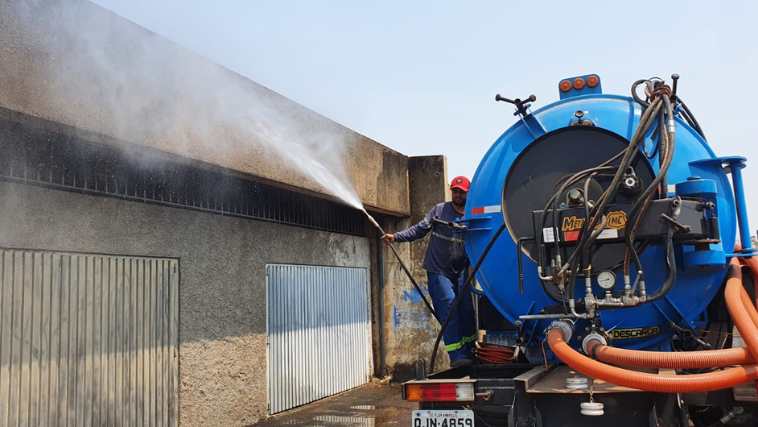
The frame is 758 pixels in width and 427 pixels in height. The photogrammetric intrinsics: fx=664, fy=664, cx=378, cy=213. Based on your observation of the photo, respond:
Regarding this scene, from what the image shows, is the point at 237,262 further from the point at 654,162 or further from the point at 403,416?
the point at 654,162

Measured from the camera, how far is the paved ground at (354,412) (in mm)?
8023

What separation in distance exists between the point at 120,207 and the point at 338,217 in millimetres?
4534

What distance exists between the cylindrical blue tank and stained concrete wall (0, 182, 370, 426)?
139 inches

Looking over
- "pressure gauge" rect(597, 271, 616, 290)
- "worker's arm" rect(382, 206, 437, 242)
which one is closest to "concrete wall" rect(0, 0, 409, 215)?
"worker's arm" rect(382, 206, 437, 242)

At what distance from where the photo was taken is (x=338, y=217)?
34.5 ft

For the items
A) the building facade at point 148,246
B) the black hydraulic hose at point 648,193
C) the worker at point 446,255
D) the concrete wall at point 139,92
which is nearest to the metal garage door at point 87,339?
the building facade at point 148,246

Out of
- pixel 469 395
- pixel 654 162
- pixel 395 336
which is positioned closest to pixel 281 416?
pixel 395 336

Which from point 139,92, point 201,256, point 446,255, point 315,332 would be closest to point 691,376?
point 446,255

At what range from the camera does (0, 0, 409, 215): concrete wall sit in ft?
15.3

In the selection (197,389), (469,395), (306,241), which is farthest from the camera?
(306,241)

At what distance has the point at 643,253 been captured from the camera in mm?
4027

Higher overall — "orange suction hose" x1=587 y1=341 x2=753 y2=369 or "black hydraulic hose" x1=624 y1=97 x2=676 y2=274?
"black hydraulic hose" x1=624 y1=97 x2=676 y2=274

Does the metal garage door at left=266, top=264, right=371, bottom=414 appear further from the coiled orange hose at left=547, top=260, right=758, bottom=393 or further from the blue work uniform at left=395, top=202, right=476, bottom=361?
the coiled orange hose at left=547, top=260, right=758, bottom=393

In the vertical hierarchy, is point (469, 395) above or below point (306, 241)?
below
